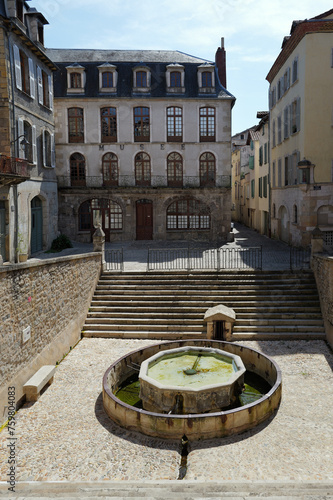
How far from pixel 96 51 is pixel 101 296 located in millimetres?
23979

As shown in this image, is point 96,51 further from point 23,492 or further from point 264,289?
point 23,492

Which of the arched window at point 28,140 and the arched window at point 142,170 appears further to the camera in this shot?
the arched window at point 142,170

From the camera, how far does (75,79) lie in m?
31.1

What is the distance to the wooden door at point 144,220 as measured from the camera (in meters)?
31.7

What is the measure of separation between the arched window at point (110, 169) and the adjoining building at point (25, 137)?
5499 millimetres

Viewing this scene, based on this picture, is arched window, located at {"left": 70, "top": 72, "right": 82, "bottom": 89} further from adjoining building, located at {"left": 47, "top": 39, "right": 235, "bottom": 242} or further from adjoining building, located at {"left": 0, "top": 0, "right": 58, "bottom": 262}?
adjoining building, located at {"left": 0, "top": 0, "right": 58, "bottom": 262}

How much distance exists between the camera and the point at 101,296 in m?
17.0

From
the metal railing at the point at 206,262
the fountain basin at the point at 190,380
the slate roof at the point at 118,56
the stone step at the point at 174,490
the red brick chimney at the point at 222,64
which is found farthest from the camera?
the red brick chimney at the point at 222,64

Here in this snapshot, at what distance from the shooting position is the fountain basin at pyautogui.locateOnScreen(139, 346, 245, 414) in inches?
374

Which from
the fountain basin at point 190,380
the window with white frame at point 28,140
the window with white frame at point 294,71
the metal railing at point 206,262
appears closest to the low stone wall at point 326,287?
the metal railing at point 206,262

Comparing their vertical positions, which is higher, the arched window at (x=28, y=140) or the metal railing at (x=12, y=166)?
the arched window at (x=28, y=140)

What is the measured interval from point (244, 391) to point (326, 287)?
5903mm

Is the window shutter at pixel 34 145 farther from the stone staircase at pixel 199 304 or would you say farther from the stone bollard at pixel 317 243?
the stone bollard at pixel 317 243

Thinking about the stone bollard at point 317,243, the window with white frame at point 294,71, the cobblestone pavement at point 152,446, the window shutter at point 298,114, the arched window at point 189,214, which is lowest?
the cobblestone pavement at point 152,446
